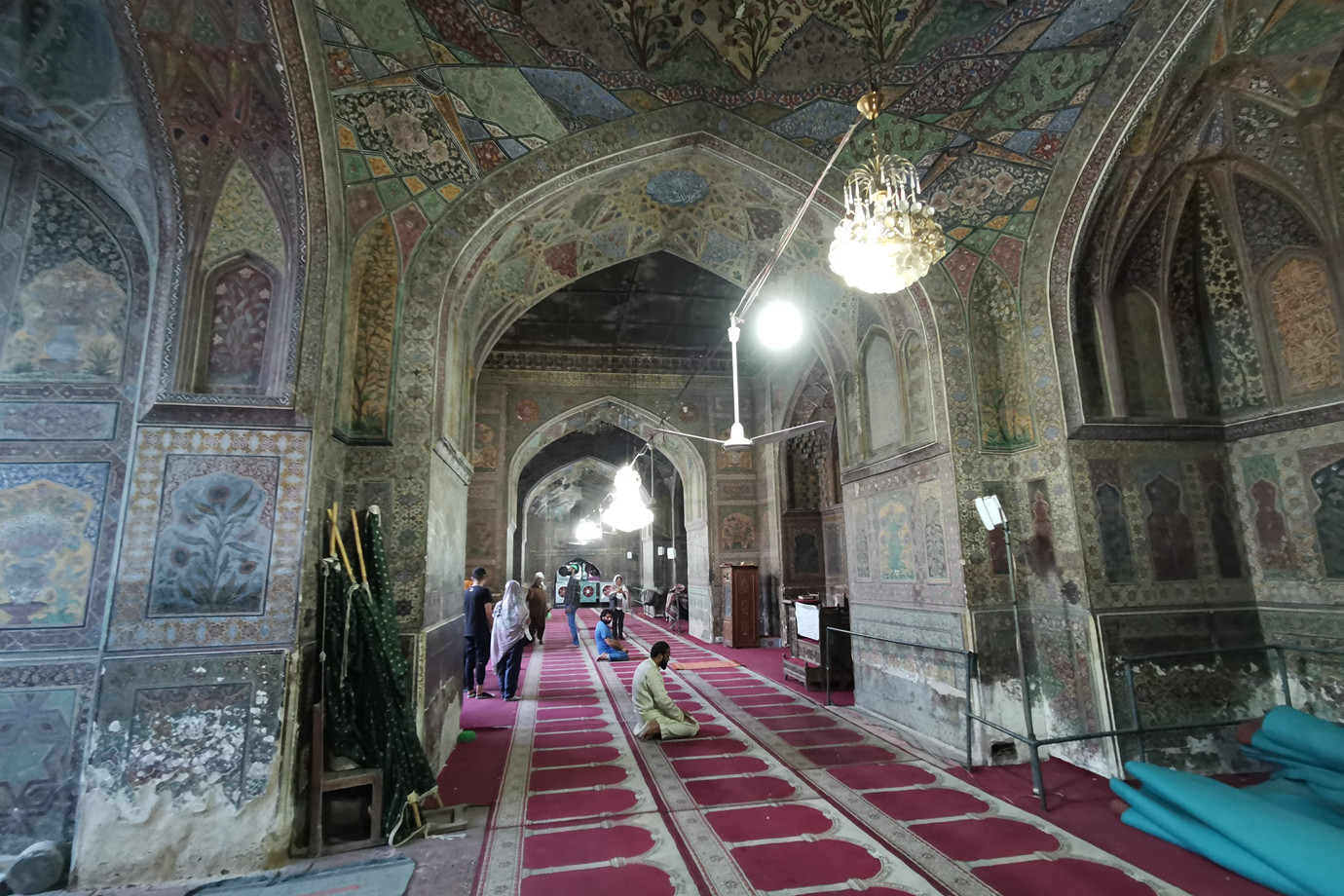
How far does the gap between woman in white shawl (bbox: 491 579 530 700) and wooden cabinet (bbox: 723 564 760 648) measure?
16.7 ft

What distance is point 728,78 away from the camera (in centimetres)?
560

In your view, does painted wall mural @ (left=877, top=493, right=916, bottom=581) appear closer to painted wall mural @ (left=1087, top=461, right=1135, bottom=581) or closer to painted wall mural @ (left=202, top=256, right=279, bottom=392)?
painted wall mural @ (left=1087, top=461, right=1135, bottom=581)

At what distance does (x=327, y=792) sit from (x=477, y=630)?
4.08 m

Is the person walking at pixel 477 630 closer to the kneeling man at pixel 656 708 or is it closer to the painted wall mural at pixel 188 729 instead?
the kneeling man at pixel 656 708

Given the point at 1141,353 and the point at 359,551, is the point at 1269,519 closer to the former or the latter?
the point at 1141,353

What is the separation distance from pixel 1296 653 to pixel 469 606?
798cm

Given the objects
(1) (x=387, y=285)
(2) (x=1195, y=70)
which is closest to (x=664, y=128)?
(1) (x=387, y=285)

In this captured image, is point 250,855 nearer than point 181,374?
Yes

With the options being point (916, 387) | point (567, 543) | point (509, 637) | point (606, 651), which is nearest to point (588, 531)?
point (567, 543)

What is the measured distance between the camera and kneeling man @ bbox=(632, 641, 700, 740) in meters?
5.87

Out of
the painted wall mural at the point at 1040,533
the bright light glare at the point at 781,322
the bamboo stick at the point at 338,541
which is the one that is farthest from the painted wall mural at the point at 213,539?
the painted wall mural at the point at 1040,533

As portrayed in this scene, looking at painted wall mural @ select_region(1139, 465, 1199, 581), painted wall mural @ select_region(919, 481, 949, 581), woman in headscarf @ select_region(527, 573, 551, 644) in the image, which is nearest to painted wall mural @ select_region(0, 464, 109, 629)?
painted wall mural @ select_region(919, 481, 949, 581)

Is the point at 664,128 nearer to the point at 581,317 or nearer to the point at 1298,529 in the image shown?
the point at 581,317

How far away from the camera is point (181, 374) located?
12.6 feet
